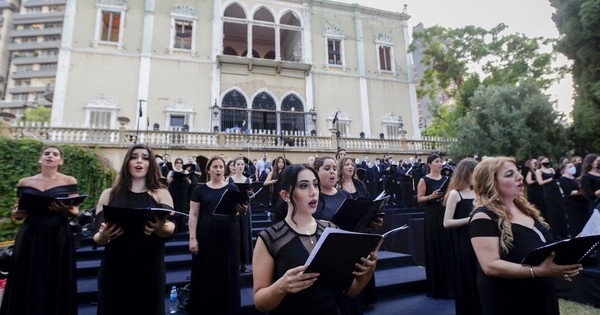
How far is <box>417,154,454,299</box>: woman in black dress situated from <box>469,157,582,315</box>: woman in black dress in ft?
6.99

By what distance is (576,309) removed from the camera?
4.69 m

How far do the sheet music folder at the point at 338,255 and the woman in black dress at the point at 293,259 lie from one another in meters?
0.07

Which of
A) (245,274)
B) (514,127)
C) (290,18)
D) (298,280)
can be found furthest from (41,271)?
(290,18)

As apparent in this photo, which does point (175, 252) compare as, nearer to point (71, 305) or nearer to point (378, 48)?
point (71, 305)

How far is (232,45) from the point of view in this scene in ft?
82.3

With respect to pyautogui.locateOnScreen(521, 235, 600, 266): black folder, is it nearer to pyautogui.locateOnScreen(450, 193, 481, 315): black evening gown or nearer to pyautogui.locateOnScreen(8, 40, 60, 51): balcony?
pyautogui.locateOnScreen(450, 193, 481, 315): black evening gown

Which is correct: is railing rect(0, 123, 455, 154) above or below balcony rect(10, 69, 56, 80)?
below

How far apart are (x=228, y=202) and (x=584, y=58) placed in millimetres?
18231

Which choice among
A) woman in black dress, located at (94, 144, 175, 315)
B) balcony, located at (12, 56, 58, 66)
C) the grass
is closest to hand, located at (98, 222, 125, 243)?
woman in black dress, located at (94, 144, 175, 315)

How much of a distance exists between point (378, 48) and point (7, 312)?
24.6 meters

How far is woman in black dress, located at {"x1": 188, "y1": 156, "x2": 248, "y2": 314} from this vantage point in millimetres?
3893

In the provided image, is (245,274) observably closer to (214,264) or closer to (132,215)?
(214,264)

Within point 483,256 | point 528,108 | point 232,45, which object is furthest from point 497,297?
point 232,45

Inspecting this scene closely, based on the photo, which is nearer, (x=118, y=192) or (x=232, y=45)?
(x=118, y=192)
